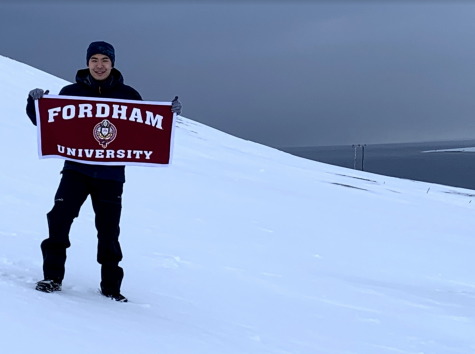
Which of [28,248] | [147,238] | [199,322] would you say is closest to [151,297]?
[199,322]

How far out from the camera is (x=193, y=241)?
6152 millimetres

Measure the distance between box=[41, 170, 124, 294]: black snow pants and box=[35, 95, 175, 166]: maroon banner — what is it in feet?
0.57

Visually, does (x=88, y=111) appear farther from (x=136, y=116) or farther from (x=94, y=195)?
(x=94, y=195)

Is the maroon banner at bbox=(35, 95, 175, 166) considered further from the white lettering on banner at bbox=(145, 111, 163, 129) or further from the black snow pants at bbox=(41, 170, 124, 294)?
the black snow pants at bbox=(41, 170, 124, 294)

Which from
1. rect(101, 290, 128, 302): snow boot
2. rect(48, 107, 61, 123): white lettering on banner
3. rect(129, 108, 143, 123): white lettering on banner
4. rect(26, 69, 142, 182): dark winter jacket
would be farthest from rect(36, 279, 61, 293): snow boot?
rect(129, 108, 143, 123): white lettering on banner

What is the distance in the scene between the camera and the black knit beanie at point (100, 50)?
3.56 m

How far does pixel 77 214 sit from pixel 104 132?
66cm

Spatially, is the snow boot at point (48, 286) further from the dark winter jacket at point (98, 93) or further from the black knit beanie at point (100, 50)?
the black knit beanie at point (100, 50)

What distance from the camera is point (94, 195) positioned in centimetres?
369

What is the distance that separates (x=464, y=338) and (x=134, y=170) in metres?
7.11

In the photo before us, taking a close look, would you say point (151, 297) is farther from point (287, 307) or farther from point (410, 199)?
point (410, 199)

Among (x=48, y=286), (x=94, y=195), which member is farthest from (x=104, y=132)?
(x=48, y=286)

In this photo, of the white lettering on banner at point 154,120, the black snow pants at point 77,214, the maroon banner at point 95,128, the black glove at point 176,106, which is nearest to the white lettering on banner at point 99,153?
the maroon banner at point 95,128

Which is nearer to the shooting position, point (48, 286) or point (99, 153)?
point (48, 286)
